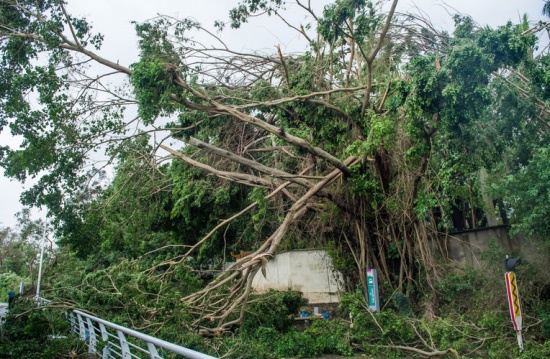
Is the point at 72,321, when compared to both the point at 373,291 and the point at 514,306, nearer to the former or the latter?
the point at 373,291

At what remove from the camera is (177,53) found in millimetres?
12383

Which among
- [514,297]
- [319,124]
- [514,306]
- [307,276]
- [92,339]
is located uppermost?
[319,124]

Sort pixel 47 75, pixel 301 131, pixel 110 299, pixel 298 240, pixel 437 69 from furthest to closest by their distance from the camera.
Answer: pixel 298 240, pixel 301 131, pixel 47 75, pixel 110 299, pixel 437 69

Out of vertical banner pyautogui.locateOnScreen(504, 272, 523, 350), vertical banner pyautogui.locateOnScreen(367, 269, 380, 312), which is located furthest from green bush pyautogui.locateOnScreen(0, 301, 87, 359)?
vertical banner pyautogui.locateOnScreen(504, 272, 523, 350)

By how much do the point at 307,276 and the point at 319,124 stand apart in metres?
6.59

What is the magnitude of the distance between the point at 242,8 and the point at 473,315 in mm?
9574

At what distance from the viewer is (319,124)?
12.1 metres

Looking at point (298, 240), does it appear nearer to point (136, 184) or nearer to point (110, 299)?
point (136, 184)

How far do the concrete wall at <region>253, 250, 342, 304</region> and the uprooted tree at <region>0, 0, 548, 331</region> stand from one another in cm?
158

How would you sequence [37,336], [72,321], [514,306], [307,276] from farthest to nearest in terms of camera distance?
[307,276], [72,321], [37,336], [514,306]

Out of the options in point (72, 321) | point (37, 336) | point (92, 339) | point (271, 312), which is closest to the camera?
point (92, 339)

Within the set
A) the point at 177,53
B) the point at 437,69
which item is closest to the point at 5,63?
the point at 177,53

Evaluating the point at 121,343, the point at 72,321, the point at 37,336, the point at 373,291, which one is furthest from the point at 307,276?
the point at 121,343

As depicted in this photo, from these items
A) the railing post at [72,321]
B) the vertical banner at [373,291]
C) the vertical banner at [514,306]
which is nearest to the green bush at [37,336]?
the railing post at [72,321]
